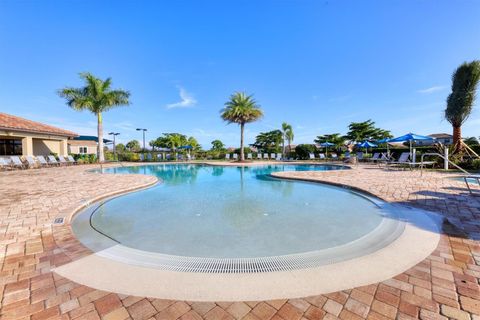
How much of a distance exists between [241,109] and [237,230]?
683 inches

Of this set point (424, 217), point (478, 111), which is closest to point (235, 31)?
point (424, 217)

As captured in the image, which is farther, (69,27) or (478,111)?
(478,111)

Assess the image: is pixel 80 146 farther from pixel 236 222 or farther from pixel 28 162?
pixel 236 222

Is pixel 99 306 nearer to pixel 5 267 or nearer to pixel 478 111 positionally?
pixel 5 267

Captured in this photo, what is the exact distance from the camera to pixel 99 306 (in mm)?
1584

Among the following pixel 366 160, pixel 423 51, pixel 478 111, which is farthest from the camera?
pixel 366 160

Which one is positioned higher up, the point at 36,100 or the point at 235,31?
the point at 235,31

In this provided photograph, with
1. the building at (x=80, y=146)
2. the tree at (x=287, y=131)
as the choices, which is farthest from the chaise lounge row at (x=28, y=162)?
the tree at (x=287, y=131)

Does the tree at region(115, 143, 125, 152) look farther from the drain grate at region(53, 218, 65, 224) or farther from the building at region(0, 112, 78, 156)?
the drain grate at region(53, 218, 65, 224)

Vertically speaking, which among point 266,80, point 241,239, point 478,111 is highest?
point 266,80

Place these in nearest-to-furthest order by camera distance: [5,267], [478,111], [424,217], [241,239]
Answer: [5,267] → [241,239] → [424,217] → [478,111]

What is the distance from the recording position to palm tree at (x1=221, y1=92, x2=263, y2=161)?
65.7 ft

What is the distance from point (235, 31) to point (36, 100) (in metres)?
19.8

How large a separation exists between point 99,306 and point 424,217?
4.86 m
